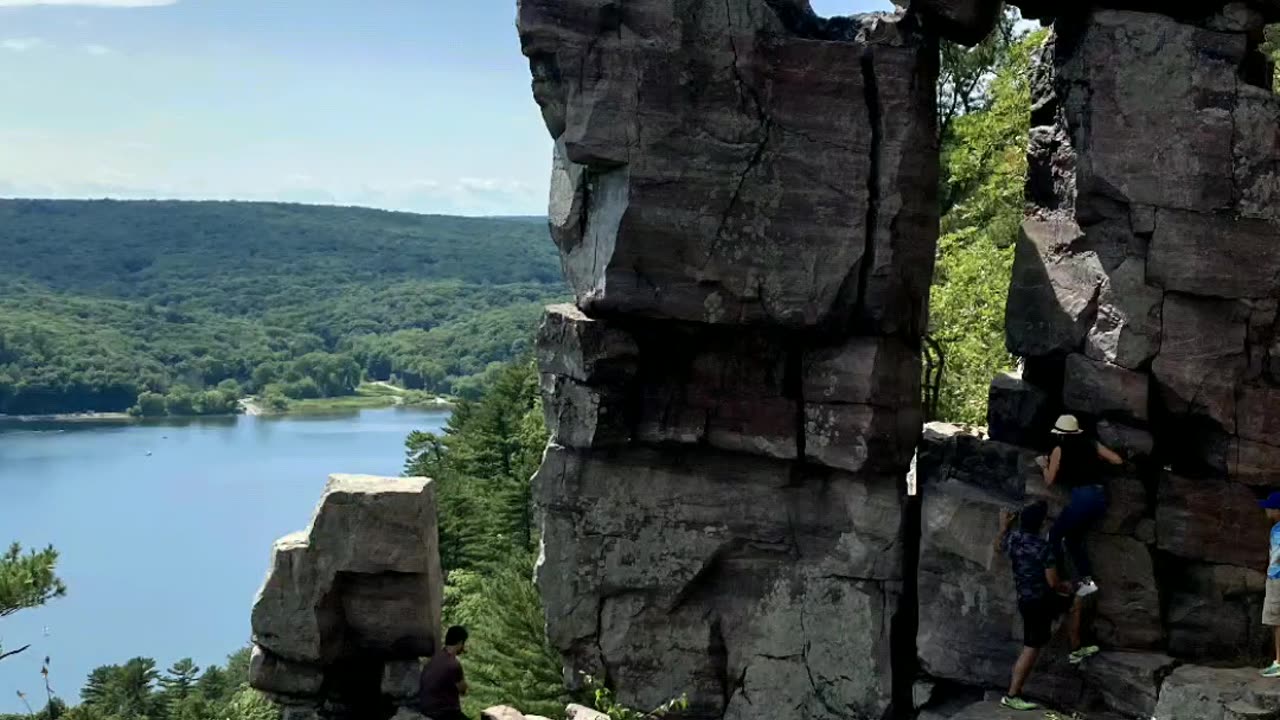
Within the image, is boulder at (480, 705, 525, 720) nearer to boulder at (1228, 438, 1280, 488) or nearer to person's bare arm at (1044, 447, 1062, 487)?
person's bare arm at (1044, 447, 1062, 487)

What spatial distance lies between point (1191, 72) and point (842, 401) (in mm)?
4256

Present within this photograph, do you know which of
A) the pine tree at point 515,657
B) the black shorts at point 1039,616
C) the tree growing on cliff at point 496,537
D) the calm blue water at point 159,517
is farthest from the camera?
the calm blue water at point 159,517

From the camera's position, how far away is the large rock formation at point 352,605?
11.9m

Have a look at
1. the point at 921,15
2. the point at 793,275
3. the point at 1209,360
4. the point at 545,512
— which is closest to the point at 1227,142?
the point at 1209,360

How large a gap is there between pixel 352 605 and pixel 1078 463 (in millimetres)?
6834

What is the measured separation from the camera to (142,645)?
59.9m

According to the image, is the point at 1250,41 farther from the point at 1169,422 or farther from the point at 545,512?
the point at 545,512

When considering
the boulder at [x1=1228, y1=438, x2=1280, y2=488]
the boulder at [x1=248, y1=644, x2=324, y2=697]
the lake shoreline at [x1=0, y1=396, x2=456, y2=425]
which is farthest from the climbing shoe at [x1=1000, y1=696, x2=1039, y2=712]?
the lake shoreline at [x1=0, y1=396, x2=456, y2=425]

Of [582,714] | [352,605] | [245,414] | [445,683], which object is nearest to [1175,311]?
[582,714]

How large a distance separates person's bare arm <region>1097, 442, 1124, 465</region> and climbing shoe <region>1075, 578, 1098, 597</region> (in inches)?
43.4

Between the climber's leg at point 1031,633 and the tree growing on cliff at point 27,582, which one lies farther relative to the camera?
the tree growing on cliff at point 27,582

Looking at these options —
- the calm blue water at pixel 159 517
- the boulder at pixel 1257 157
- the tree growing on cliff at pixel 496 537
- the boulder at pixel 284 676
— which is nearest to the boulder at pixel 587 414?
the boulder at pixel 284 676

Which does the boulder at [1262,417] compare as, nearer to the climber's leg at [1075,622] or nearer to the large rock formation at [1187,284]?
the large rock formation at [1187,284]

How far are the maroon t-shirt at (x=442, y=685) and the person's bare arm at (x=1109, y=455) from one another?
19.7 ft
